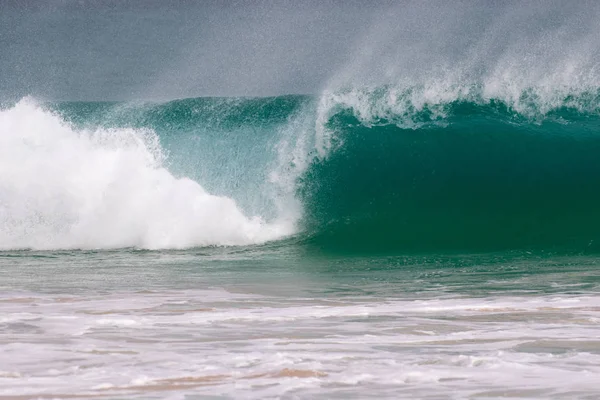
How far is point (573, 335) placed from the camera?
4.50 m

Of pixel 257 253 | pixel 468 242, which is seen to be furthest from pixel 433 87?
pixel 257 253

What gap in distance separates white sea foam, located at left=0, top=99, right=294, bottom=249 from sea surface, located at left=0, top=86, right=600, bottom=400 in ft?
0.09

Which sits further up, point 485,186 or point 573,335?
point 485,186

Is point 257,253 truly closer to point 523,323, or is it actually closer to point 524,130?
point 523,323

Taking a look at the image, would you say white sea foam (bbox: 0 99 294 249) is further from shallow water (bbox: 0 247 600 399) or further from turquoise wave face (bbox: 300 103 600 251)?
shallow water (bbox: 0 247 600 399)

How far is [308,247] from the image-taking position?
977 cm

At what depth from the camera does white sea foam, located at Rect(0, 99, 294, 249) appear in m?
10.3

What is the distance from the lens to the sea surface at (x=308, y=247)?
3891 millimetres

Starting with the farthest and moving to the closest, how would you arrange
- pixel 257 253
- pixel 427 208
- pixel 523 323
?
pixel 427 208, pixel 257 253, pixel 523 323

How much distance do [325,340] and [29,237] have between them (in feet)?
22.0

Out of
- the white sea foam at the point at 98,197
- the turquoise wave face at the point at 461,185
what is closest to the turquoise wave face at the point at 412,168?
the turquoise wave face at the point at 461,185

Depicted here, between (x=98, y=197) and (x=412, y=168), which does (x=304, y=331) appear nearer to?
(x=98, y=197)

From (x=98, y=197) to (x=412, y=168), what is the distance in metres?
4.34

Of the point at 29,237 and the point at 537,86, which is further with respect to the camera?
the point at 537,86
